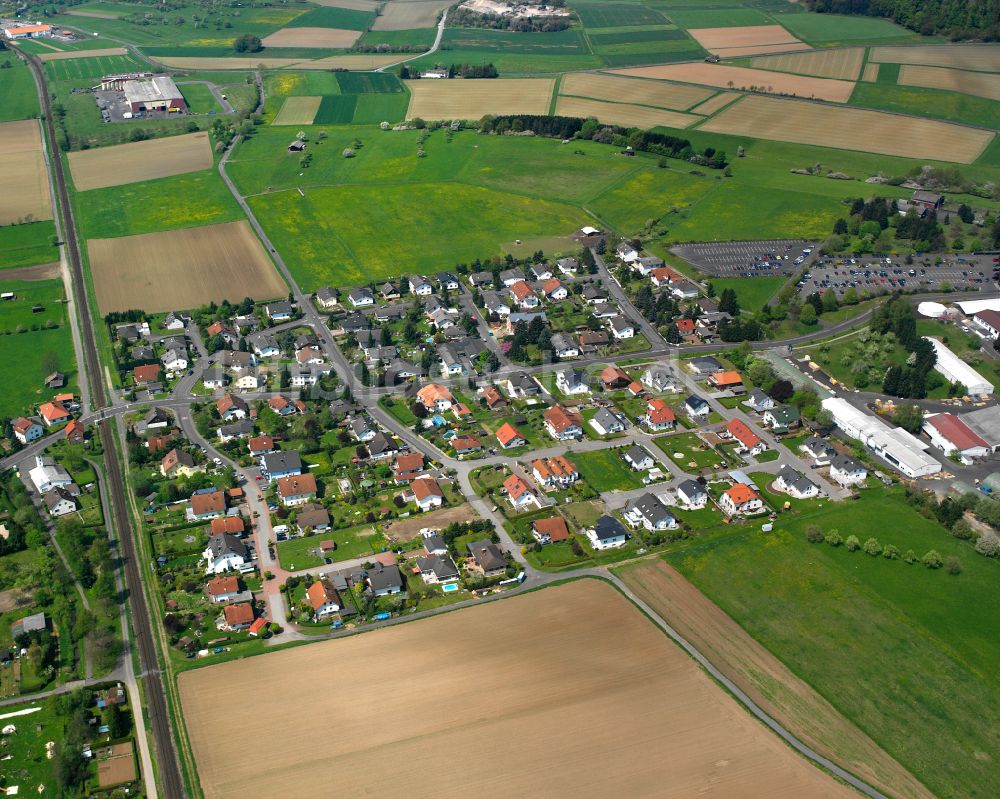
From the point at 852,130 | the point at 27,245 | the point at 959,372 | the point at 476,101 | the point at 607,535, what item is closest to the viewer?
the point at 607,535

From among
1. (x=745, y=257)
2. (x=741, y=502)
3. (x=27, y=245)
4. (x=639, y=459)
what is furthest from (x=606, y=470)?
Result: (x=27, y=245)

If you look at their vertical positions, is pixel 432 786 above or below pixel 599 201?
below

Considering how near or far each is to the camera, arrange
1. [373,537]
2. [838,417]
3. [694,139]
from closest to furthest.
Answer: [373,537] → [838,417] → [694,139]

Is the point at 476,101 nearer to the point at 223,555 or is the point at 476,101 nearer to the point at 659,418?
the point at 659,418

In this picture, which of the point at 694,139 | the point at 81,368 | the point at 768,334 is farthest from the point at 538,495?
the point at 694,139

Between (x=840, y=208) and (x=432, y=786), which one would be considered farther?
(x=840, y=208)

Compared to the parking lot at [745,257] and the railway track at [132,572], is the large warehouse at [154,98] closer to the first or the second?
the railway track at [132,572]

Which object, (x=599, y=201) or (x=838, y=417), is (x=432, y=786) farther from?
(x=599, y=201)
